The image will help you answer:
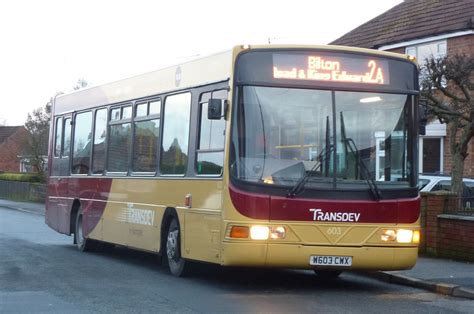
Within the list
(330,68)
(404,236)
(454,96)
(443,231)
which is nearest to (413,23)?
(454,96)

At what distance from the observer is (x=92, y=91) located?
1611 centimetres

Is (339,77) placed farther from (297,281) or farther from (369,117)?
(297,281)

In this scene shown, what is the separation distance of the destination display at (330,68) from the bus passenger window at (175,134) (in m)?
2.00

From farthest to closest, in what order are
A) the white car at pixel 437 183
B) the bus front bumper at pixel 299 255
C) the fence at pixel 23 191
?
the fence at pixel 23 191
the white car at pixel 437 183
the bus front bumper at pixel 299 255

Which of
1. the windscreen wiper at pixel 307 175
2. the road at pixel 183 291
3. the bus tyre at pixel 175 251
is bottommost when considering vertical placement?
the road at pixel 183 291

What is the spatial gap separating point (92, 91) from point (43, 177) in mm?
33380

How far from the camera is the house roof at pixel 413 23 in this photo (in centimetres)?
2644

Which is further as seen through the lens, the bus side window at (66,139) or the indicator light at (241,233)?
the bus side window at (66,139)

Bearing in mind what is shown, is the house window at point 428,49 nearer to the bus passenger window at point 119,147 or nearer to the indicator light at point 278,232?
the bus passenger window at point 119,147

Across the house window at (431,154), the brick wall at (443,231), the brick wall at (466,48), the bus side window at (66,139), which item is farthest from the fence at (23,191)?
the brick wall at (443,231)

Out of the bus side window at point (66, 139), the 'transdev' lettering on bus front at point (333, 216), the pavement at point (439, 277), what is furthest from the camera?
the bus side window at point (66, 139)

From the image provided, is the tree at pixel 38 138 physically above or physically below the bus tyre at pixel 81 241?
above

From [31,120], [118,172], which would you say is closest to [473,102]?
[118,172]

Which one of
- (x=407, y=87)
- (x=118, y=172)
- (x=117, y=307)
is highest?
(x=407, y=87)
